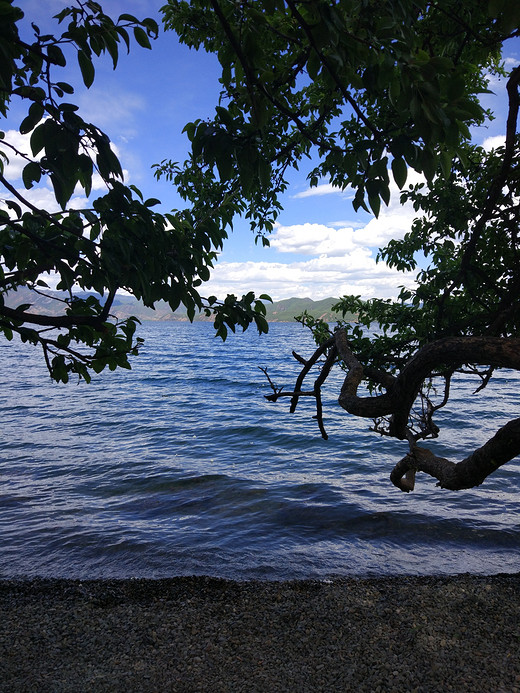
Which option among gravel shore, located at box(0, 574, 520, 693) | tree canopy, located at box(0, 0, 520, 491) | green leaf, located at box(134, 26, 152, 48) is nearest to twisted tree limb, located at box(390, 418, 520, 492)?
tree canopy, located at box(0, 0, 520, 491)

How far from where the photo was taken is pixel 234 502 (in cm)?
1266

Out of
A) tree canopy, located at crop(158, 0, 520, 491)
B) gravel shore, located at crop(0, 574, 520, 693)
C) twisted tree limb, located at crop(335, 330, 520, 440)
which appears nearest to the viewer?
tree canopy, located at crop(158, 0, 520, 491)

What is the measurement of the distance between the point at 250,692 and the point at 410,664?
1.89m

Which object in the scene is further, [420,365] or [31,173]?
[420,365]

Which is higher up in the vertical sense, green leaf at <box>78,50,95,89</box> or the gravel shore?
green leaf at <box>78,50,95,89</box>

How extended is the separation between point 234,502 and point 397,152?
463 inches

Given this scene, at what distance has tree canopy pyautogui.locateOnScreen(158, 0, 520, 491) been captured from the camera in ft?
7.16

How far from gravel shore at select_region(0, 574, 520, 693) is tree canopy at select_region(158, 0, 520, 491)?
6.87 feet

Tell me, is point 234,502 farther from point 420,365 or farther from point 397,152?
point 397,152

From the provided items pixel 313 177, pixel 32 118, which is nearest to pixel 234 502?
pixel 313 177

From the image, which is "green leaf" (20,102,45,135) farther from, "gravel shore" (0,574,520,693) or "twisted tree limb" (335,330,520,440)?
Answer: "gravel shore" (0,574,520,693)

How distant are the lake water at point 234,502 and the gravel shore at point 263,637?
4.15ft

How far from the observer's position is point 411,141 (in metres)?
2.31

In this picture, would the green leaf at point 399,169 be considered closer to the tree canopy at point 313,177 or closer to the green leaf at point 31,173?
the tree canopy at point 313,177
